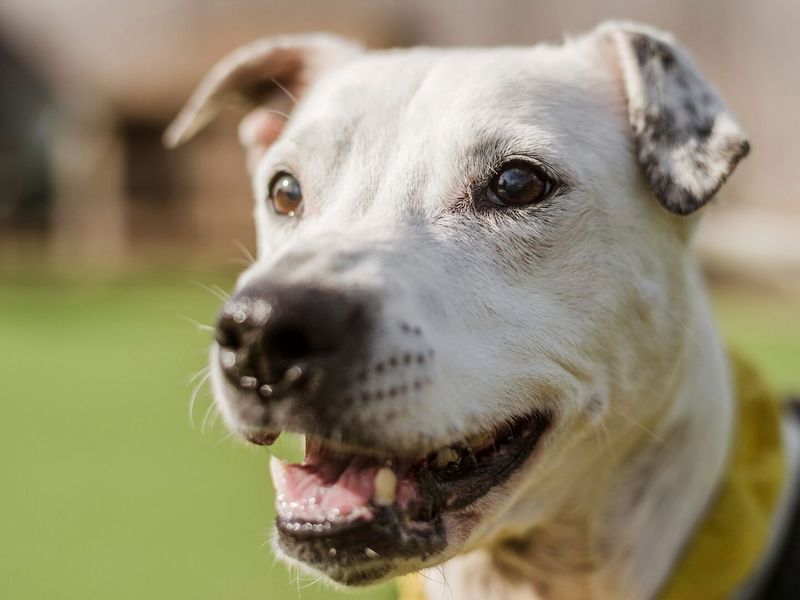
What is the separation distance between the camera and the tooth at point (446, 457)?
7.05ft

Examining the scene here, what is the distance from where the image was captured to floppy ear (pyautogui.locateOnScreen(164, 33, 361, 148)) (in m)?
3.02

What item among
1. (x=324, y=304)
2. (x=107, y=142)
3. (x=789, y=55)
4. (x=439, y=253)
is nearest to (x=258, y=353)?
(x=324, y=304)

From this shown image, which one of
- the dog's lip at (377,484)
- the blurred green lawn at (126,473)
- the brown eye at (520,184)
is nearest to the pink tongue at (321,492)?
the dog's lip at (377,484)

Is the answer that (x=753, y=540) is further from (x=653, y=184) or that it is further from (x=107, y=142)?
(x=107, y=142)

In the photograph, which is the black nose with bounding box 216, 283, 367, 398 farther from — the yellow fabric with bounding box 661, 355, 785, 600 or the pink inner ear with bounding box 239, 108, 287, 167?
the pink inner ear with bounding box 239, 108, 287, 167

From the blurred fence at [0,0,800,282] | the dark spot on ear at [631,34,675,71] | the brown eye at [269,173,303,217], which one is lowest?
the blurred fence at [0,0,800,282]

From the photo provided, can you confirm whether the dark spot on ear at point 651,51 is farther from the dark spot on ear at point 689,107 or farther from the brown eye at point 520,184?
the brown eye at point 520,184

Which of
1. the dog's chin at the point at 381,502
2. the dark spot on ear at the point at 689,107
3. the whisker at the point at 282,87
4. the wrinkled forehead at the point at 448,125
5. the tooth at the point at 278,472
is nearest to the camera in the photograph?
the dog's chin at the point at 381,502

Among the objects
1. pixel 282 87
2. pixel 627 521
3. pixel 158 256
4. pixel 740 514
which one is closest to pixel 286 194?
pixel 282 87

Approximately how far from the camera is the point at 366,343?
74.9 inches

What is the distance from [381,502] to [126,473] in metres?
3.60

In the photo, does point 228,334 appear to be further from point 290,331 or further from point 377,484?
point 377,484

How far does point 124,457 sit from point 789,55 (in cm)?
1235

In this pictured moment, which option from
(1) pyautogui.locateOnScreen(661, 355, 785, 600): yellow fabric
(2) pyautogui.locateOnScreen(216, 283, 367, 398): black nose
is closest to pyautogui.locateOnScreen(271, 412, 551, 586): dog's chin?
(2) pyautogui.locateOnScreen(216, 283, 367, 398): black nose
